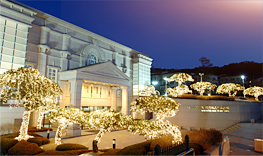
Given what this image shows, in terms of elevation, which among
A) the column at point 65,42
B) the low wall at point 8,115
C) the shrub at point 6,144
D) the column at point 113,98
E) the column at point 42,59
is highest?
the column at point 65,42

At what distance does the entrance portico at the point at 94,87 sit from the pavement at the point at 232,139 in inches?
183

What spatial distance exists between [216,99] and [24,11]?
3135 centimetres

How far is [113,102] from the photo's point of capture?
34781 mm

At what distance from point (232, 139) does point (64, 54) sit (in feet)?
80.3

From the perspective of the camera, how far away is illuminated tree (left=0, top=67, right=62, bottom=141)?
13.2 meters

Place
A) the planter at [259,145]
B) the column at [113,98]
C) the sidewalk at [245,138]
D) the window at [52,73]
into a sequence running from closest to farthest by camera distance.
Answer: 1. the planter at [259,145]
2. the sidewalk at [245,138]
3. the window at [52,73]
4. the column at [113,98]

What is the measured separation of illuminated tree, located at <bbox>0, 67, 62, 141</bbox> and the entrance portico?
8.23m

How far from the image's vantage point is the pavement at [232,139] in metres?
16.0

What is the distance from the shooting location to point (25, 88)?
1321 centimetres

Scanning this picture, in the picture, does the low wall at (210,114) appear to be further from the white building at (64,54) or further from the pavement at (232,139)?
the white building at (64,54)

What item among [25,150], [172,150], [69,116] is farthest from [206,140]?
[25,150]

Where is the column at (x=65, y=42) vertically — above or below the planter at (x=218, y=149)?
above

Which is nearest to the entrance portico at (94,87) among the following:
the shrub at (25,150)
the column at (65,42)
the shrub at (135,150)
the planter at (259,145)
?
the column at (65,42)

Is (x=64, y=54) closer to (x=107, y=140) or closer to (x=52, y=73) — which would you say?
(x=52, y=73)
